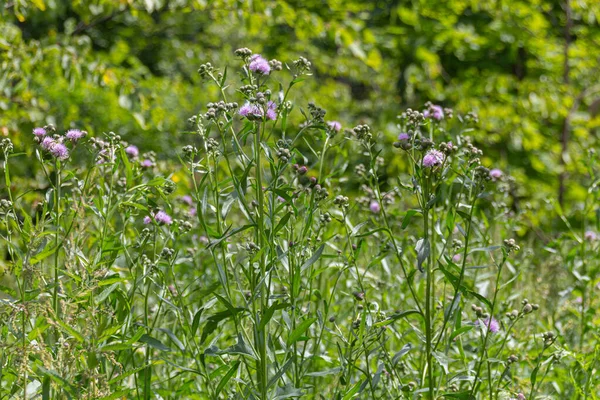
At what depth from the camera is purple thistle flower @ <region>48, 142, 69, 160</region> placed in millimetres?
1803

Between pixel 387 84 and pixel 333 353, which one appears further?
pixel 387 84

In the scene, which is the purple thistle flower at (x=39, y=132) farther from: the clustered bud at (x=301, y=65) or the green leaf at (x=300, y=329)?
the green leaf at (x=300, y=329)

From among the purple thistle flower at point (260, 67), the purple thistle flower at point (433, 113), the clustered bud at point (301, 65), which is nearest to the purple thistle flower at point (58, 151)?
the purple thistle flower at point (260, 67)

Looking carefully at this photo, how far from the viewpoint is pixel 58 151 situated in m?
1.81

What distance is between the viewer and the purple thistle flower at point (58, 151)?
180cm

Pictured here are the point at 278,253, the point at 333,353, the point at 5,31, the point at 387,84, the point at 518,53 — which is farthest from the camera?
the point at 387,84

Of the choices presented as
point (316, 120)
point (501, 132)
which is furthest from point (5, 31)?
point (501, 132)

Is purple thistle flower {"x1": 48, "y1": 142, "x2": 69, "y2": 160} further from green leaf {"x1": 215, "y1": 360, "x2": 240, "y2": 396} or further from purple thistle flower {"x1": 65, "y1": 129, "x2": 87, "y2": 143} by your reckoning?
green leaf {"x1": 215, "y1": 360, "x2": 240, "y2": 396}

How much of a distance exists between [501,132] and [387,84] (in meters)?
1.78

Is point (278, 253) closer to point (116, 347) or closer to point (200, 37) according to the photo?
point (116, 347)

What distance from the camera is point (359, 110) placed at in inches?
368

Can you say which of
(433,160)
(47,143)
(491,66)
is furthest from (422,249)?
(491,66)

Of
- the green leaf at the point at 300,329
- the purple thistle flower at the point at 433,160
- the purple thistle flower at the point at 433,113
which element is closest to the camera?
the green leaf at the point at 300,329

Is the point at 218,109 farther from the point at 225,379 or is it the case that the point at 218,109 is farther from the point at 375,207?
the point at 375,207
